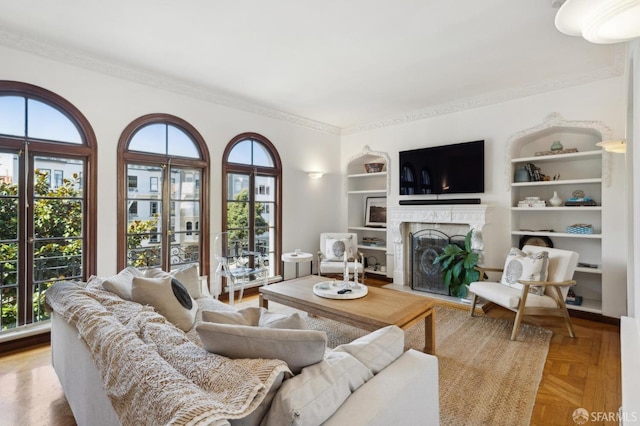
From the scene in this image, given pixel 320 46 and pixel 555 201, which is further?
pixel 555 201

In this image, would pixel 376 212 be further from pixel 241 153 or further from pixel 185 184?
pixel 185 184

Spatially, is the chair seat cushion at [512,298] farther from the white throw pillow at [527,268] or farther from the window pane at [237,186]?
the window pane at [237,186]

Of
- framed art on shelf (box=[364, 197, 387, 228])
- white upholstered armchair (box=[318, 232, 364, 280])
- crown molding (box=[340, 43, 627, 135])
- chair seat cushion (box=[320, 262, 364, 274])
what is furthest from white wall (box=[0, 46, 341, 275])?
crown molding (box=[340, 43, 627, 135])

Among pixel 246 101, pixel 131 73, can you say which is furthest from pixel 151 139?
pixel 246 101

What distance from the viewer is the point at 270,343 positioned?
1.19m

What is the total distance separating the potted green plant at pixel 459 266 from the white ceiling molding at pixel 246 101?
6.07ft

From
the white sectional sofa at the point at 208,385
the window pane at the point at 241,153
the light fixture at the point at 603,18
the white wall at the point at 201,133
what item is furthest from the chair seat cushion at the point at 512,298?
the window pane at the point at 241,153

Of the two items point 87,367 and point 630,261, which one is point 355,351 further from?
point 630,261

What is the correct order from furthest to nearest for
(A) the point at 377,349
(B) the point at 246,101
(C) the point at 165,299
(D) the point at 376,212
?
(D) the point at 376,212 → (B) the point at 246,101 → (C) the point at 165,299 → (A) the point at 377,349

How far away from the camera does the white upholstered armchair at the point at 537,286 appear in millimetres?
3074

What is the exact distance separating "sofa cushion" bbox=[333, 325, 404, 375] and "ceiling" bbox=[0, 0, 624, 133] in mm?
2321

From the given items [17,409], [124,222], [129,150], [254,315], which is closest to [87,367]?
[254,315]

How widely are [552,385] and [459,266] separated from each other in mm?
2008

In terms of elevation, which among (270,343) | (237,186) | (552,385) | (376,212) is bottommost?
(552,385)
